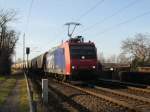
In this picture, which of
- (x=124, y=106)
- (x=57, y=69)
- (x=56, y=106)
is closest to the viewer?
(x=124, y=106)

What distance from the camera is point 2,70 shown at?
71.0 metres

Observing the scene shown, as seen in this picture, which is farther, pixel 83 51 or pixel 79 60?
pixel 83 51

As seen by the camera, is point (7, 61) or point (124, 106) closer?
point (124, 106)

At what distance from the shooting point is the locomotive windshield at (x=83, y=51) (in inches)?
1131

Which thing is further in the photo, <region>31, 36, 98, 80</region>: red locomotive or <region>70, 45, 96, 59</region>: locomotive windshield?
<region>70, 45, 96, 59</region>: locomotive windshield

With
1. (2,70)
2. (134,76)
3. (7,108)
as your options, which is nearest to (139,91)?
(7,108)

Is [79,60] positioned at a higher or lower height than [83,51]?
lower

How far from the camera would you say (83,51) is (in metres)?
29.1

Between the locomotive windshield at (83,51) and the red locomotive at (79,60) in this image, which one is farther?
the locomotive windshield at (83,51)

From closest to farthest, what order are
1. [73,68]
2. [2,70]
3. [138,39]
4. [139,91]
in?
[139,91] < [73,68] < [2,70] < [138,39]

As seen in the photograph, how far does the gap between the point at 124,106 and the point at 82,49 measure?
48.0 ft

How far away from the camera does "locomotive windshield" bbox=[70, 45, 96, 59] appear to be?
94.2 feet

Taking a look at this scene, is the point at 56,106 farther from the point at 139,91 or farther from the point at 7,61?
the point at 7,61

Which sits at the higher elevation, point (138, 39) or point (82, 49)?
point (138, 39)
